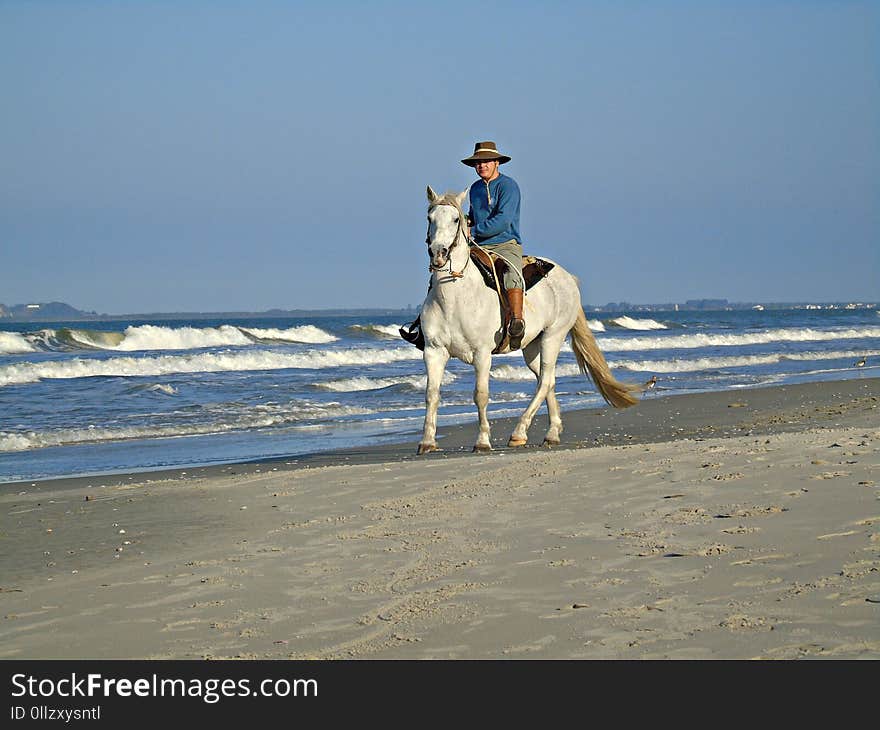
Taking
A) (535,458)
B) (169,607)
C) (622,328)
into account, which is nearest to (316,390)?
(535,458)

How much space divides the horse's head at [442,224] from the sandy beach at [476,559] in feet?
6.44

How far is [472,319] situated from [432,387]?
31.8 inches

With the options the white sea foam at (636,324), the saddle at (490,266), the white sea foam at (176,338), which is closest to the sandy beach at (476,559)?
the saddle at (490,266)

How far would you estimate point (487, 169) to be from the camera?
1120 cm

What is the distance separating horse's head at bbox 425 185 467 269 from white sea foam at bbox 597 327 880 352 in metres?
34.9

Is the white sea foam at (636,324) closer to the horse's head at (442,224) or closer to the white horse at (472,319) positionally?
the white horse at (472,319)

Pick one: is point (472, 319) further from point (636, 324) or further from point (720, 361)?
point (636, 324)

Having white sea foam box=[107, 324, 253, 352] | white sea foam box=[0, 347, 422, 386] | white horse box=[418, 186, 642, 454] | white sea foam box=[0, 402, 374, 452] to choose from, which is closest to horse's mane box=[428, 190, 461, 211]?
white horse box=[418, 186, 642, 454]

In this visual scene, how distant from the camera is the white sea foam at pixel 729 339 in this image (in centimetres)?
4725

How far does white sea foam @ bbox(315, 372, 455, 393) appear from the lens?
23125 millimetres

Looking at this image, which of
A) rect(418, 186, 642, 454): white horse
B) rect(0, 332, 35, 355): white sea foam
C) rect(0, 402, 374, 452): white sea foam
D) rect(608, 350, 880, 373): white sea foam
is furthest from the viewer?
rect(0, 332, 35, 355): white sea foam

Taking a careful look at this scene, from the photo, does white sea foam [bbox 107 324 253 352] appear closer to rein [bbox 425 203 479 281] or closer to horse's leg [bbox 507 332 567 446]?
horse's leg [bbox 507 332 567 446]

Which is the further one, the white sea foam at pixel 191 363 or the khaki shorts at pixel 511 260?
the white sea foam at pixel 191 363
